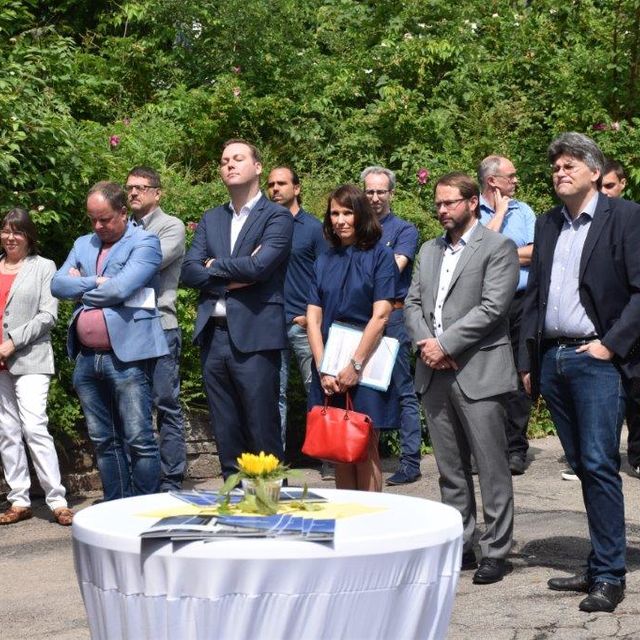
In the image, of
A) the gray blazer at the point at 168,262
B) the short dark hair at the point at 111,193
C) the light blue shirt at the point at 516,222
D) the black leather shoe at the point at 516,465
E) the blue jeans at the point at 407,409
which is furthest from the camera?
the black leather shoe at the point at 516,465

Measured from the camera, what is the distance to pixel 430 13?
1487 cm

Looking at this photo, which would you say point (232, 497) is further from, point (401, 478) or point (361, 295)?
point (401, 478)

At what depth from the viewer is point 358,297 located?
709 cm

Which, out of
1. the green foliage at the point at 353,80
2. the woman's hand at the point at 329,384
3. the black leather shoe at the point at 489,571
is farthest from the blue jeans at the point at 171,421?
the green foliage at the point at 353,80

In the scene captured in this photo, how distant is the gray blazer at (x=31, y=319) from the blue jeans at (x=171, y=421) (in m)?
0.73

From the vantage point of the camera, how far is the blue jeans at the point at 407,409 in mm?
A: 8766

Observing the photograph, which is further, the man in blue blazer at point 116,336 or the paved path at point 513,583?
the man in blue blazer at point 116,336

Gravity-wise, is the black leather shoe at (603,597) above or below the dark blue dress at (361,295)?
below

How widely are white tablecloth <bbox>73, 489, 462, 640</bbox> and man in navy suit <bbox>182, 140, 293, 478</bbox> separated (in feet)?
11.1

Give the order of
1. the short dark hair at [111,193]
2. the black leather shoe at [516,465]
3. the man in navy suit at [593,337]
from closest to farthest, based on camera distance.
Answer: the man in navy suit at [593,337] → the short dark hair at [111,193] → the black leather shoe at [516,465]

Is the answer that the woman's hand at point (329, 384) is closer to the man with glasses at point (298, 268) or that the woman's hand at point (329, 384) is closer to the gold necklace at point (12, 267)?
the man with glasses at point (298, 268)

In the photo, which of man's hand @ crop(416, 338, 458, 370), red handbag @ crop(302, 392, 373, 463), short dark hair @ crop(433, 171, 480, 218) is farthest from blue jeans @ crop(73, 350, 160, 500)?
short dark hair @ crop(433, 171, 480, 218)

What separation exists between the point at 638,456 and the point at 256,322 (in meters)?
3.14

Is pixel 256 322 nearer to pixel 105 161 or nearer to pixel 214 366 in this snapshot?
pixel 214 366
